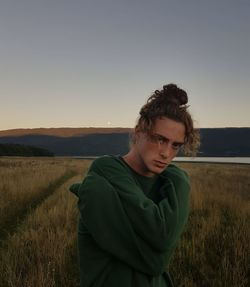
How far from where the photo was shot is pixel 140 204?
187cm

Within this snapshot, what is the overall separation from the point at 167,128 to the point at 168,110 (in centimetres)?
9

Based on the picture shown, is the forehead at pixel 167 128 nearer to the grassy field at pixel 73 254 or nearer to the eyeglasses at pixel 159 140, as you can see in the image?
the eyeglasses at pixel 159 140

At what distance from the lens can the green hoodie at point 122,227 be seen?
1872 mm

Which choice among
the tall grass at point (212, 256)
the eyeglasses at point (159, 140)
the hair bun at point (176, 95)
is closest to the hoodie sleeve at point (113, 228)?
the eyeglasses at point (159, 140)

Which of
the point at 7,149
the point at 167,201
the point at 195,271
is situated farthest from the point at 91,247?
the point at 7,149

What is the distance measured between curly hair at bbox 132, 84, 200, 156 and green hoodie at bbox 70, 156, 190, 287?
23 cm

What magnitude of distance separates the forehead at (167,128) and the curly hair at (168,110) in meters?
0.02

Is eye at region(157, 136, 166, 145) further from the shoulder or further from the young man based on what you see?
the shoulder

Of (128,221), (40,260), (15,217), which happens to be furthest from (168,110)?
(15,217)

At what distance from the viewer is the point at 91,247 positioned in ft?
6.59

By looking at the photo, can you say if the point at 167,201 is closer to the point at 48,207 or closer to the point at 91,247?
the point at 91,247

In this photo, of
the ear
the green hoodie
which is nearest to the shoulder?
the green hoodie

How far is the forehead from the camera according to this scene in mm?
2059

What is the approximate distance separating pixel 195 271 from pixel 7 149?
119m
